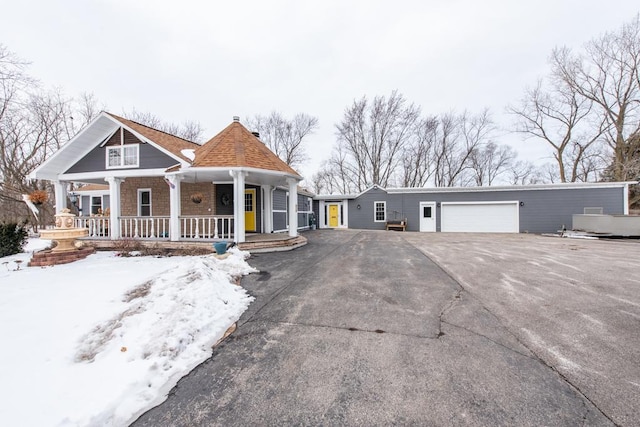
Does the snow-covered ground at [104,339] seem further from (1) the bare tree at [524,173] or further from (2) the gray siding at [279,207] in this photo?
(1) the bare tree at [524,173]

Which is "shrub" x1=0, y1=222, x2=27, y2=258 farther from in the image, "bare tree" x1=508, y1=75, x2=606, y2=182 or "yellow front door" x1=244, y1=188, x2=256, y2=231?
"bare tree" x1=508, y1=75, x2=606, y2=182

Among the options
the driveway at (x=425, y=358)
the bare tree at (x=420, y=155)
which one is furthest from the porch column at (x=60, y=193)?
the bare tree at (x=420, y=155)

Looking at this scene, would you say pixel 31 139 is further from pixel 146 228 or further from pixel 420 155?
pixel 420 155

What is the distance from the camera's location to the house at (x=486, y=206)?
14094mm

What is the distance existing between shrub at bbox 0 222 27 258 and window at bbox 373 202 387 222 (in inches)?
662

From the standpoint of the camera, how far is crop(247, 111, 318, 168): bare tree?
28062 millimetres

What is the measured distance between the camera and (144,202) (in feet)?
35.6

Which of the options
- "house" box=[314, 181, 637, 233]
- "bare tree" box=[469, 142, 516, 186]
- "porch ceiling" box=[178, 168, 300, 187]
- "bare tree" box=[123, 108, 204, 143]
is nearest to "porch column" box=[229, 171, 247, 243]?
"porch ceiling" box=[178, 168, 300, 187]

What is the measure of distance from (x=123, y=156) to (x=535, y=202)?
20897mm

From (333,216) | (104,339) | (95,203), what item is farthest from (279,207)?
(95,203)

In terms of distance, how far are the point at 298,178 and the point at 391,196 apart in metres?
9.73

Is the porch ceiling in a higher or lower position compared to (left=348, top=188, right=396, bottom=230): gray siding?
higher

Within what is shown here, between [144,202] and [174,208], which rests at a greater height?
[144,202]

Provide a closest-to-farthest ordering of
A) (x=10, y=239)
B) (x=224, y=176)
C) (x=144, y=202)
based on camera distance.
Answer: (x=10, y=239) < (x=224, y=176) < (x=144, y=202)
